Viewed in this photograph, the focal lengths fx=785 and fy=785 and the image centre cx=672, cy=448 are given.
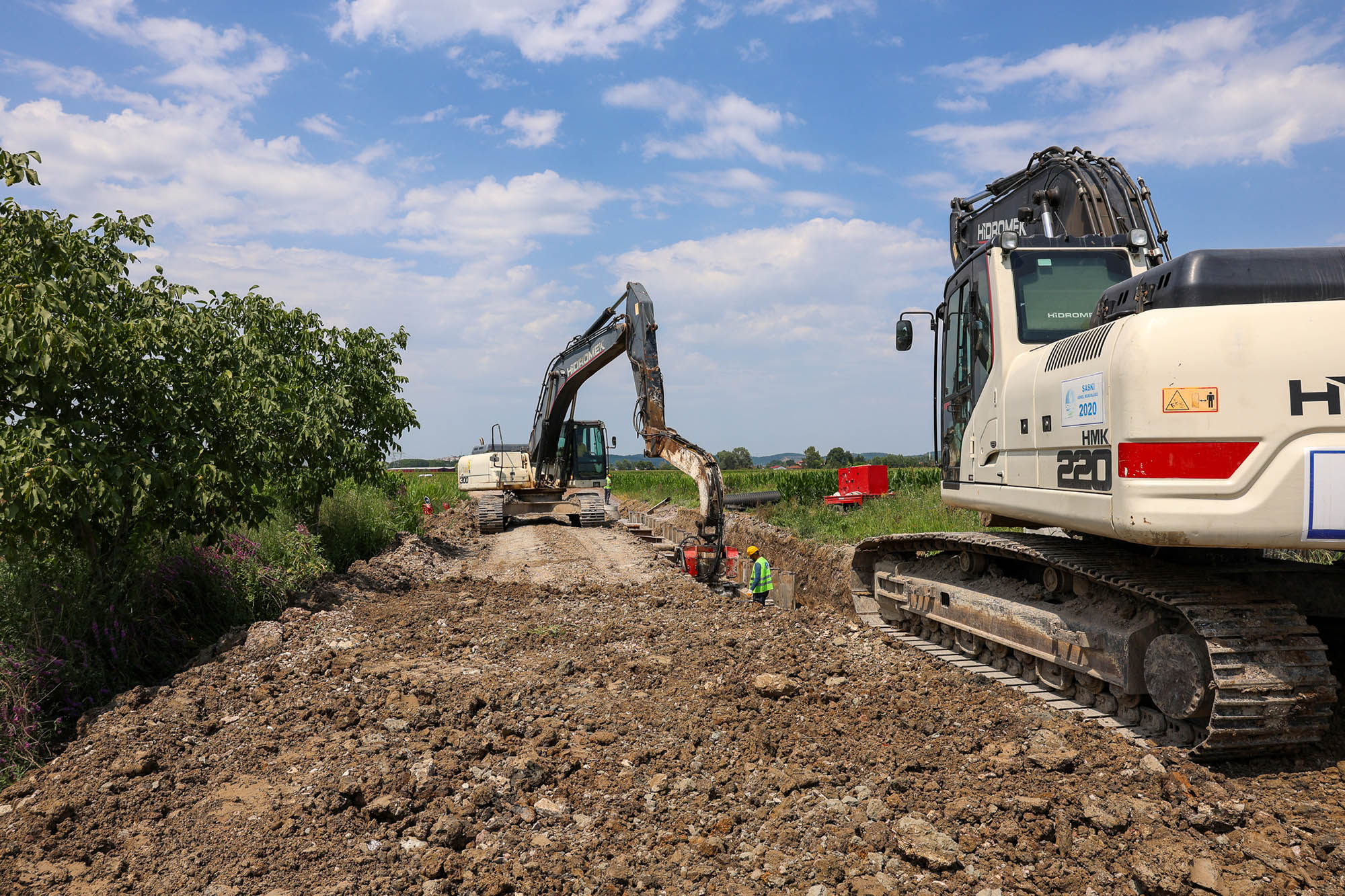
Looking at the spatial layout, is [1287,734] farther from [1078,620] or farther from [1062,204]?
[1062,204]

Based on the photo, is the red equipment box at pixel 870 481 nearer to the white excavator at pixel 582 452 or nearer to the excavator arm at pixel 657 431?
the white excavator at pixel 582 452

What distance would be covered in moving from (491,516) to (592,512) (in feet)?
8.57

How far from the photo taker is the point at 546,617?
919cm

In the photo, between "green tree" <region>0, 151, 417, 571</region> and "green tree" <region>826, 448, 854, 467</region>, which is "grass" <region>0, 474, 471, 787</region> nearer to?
"green tree" <region>0, 151, 417, 571</region>

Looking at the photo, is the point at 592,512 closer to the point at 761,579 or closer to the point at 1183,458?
the point at 761,579

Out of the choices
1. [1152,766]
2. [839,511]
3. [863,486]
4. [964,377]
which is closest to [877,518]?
[839,511]

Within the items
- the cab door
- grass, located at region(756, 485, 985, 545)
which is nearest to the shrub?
grass, located at region(756, 485, 985, 545)

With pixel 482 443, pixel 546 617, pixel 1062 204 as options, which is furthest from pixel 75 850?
pixel 482 443

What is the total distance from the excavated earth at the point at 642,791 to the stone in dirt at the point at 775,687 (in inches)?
0.7

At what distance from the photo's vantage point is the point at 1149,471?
412 cm

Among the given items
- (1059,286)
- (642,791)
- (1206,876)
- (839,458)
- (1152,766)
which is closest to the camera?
(1206,876)

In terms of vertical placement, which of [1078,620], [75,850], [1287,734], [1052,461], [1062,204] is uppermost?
[1062,204]

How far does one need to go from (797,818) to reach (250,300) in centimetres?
1143

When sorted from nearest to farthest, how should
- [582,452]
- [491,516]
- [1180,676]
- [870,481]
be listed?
[1180,676], [870,481], [491,516], [582,452]
